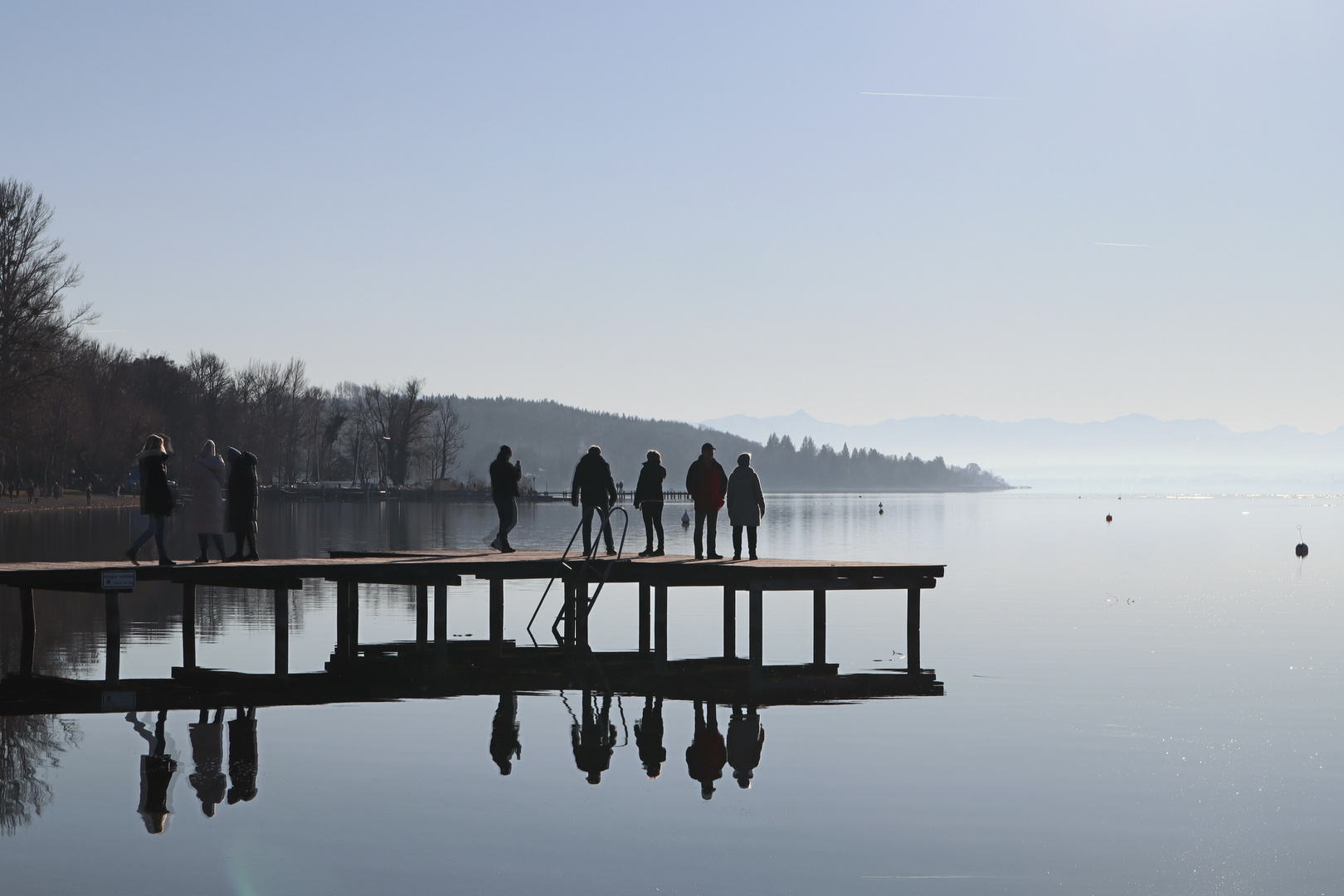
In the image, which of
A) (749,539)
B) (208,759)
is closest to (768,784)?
(208,759)

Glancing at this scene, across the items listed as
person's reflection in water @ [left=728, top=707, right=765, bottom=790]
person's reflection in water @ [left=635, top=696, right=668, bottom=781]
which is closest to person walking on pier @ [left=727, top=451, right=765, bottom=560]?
person's reflection in water @ [left=635, top=696, right=668, bottom=781]

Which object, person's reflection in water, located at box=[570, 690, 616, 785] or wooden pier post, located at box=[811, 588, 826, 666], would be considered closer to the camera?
person's reflection in water, located at box=[570, 690, 616, 785]

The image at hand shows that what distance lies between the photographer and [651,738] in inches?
730

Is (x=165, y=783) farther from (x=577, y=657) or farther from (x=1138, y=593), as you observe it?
(x=1138, y=593)

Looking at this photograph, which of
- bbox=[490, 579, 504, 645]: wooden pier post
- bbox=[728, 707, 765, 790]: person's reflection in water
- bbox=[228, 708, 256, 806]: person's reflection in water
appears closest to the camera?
bbox=[228, 708, 256, 806]: person's reflection in water

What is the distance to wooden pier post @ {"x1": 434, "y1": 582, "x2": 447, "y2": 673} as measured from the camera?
24141 mm

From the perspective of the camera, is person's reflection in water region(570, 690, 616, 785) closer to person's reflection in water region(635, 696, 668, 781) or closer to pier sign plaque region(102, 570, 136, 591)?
person's reflection in water region(635, 696, 668, 781)

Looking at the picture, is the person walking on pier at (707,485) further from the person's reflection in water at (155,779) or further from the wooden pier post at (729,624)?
the person's reflection in water at (155,779)

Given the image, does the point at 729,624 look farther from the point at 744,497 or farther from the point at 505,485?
the point at 505,485

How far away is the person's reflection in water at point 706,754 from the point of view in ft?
52.3

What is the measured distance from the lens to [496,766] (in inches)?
641

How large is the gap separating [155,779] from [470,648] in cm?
1332

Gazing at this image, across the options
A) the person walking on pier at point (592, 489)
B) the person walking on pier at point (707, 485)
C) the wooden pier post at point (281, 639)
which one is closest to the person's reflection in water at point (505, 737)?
the wooden pier post at point (281, 639)

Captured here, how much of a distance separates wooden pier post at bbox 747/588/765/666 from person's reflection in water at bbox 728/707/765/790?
220cm
